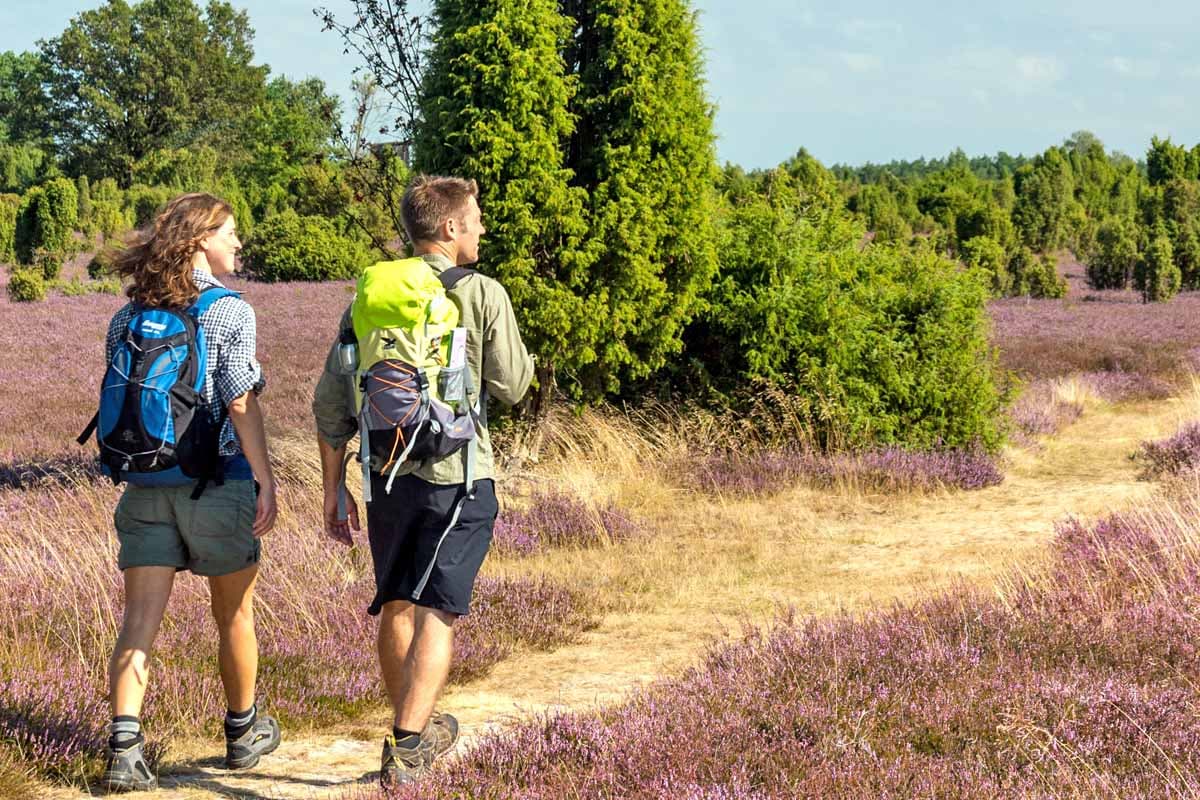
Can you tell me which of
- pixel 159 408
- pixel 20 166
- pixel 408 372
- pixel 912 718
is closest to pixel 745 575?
pixel 912 718


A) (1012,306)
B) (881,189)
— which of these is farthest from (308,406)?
(881,189)

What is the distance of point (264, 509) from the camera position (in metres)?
3.85

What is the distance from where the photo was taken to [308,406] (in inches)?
559

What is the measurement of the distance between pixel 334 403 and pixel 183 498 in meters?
0.59

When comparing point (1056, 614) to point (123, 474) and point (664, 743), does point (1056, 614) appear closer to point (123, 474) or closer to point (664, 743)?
point (664, 743)

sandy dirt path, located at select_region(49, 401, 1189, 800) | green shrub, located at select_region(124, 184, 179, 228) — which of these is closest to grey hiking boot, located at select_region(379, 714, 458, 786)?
sandy dirt path, located at select_region(49, 401, 1189, 800)

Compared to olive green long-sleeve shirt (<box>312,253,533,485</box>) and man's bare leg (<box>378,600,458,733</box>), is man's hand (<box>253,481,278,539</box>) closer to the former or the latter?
olive green long-sleeve shirt (<box>312,253,533,485</box>)

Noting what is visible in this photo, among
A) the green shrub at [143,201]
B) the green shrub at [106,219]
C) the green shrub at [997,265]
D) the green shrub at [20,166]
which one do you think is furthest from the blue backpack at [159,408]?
the green shrub at [20,166]

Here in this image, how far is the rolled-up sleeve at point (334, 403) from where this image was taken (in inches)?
149

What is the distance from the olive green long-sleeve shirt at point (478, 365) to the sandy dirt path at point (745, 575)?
1.21m

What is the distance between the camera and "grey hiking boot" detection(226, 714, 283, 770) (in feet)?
13.3

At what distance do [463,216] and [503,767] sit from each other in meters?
1.82

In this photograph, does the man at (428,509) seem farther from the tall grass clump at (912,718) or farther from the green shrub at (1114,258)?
the green shrub at (1114,258)

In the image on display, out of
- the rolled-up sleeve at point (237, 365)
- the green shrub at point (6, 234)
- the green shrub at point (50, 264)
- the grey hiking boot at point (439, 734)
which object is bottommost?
the grey hiking boot at point (439, 734)
